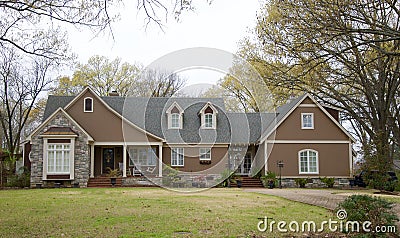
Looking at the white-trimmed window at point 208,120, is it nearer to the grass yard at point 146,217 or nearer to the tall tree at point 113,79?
the tall tree at point 113,79

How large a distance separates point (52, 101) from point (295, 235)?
23925 mm

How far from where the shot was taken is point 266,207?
13.6m

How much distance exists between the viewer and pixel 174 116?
1176 inches

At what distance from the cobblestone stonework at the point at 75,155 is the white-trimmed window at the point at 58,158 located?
0.42 m

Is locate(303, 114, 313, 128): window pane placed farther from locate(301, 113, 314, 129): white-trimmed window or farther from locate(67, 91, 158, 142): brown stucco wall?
locate(67, 91, 158, 142): brown stucco wall

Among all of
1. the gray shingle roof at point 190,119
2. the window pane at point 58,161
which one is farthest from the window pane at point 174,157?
the window pane at point 58,161

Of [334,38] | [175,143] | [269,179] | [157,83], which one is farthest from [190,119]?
[334,38]

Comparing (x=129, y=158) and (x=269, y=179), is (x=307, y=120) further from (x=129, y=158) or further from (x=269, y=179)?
(x=129, y=158)

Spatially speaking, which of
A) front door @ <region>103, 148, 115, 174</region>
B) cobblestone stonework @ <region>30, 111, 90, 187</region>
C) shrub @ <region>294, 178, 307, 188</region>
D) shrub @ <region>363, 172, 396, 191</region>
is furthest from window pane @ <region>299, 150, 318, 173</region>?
cobblestone stonework @ <region>30, 111, 90, 187</region>

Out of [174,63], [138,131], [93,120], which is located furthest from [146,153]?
[174,63]

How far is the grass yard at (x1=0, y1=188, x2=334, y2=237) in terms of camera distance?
9.33 meters

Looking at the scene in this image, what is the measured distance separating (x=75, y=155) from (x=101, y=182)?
215 centimetres

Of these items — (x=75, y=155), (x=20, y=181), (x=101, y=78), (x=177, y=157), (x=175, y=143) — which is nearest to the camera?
(x=75, y=155)

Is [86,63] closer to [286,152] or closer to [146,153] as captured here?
[146,153]
